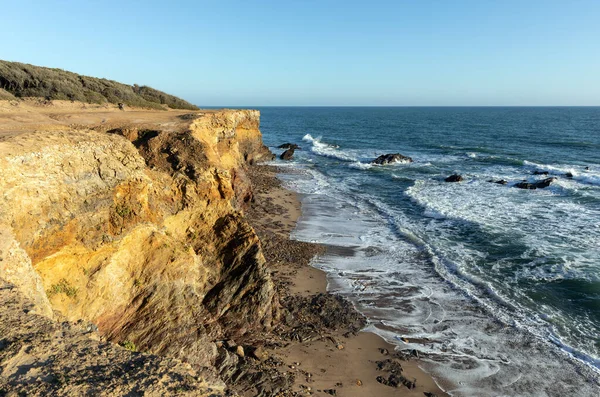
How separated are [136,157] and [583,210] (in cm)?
2758

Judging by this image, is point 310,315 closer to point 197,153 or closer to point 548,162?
point 197,153

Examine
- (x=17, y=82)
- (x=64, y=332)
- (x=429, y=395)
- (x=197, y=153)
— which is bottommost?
(x=429, y=395)

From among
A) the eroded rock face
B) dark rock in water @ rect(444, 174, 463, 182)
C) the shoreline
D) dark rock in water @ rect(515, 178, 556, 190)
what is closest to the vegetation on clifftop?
the shoreline

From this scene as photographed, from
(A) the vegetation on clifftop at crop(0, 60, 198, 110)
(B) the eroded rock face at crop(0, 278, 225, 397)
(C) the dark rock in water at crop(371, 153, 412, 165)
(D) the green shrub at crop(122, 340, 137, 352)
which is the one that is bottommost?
(C) the dark rock in water at crop(371, 153, 412, 165)

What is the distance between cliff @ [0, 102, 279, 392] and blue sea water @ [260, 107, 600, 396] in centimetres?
531

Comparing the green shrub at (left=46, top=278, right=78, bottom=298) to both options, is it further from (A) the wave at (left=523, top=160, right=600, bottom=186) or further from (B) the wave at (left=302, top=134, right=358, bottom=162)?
(B) the wave at (left=302, top=134, right=358, bottom=162)

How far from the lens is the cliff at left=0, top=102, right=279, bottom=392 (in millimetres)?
7297

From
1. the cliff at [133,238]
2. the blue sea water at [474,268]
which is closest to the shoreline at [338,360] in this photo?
the blue sea water at [474,268]

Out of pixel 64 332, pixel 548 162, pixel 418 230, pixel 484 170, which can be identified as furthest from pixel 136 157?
pixel 548 162

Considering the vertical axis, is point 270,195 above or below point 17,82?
below

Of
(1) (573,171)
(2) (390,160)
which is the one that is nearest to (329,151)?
(2) (390,160)

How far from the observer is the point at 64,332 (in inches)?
196

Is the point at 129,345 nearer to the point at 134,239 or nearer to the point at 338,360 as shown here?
the point at 134,239

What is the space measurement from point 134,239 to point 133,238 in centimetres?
4
